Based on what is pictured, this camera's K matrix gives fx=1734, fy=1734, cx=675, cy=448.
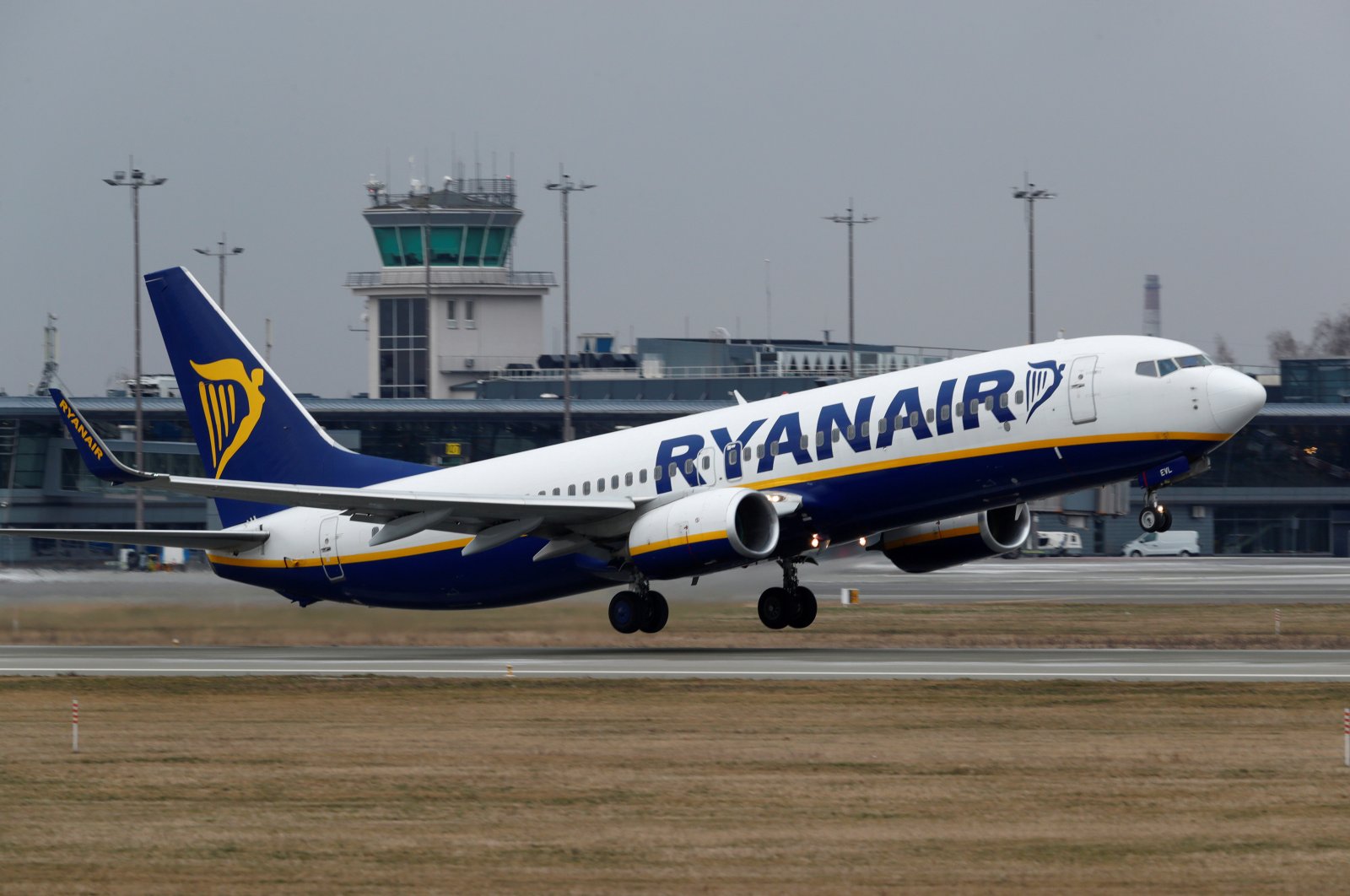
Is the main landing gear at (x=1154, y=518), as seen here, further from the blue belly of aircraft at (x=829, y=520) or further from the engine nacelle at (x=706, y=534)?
the engine nacelle at (x=706, y=534)

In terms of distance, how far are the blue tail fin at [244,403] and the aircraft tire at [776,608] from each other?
9116 mm

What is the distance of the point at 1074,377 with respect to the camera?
32500 millimetres

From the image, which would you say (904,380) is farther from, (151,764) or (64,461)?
(64,461)

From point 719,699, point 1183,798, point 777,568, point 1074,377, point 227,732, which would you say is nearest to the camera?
point 1183,798

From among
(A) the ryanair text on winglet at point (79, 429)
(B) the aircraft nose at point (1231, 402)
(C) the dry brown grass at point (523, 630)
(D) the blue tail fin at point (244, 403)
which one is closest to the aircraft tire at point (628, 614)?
(C) the dry brown grass at point (523, 630)

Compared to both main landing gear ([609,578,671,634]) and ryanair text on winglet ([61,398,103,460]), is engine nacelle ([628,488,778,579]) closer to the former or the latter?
main landing gear ([609,578,671,634])

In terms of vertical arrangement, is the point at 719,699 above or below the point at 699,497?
below

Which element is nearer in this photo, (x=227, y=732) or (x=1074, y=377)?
(x=227, y=732)

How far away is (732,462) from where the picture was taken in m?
35.6

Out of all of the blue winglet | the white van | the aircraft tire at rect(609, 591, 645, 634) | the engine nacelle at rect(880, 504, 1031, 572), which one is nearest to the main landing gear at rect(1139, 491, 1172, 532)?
the engine nacelle at rect(880, 504, 1031, 572)

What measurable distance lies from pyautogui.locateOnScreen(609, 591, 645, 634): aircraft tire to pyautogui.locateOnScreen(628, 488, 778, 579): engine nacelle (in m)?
1.72

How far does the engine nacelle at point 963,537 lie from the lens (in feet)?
123

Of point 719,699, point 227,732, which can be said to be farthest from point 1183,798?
point 227,732

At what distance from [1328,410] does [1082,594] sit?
177 feet
